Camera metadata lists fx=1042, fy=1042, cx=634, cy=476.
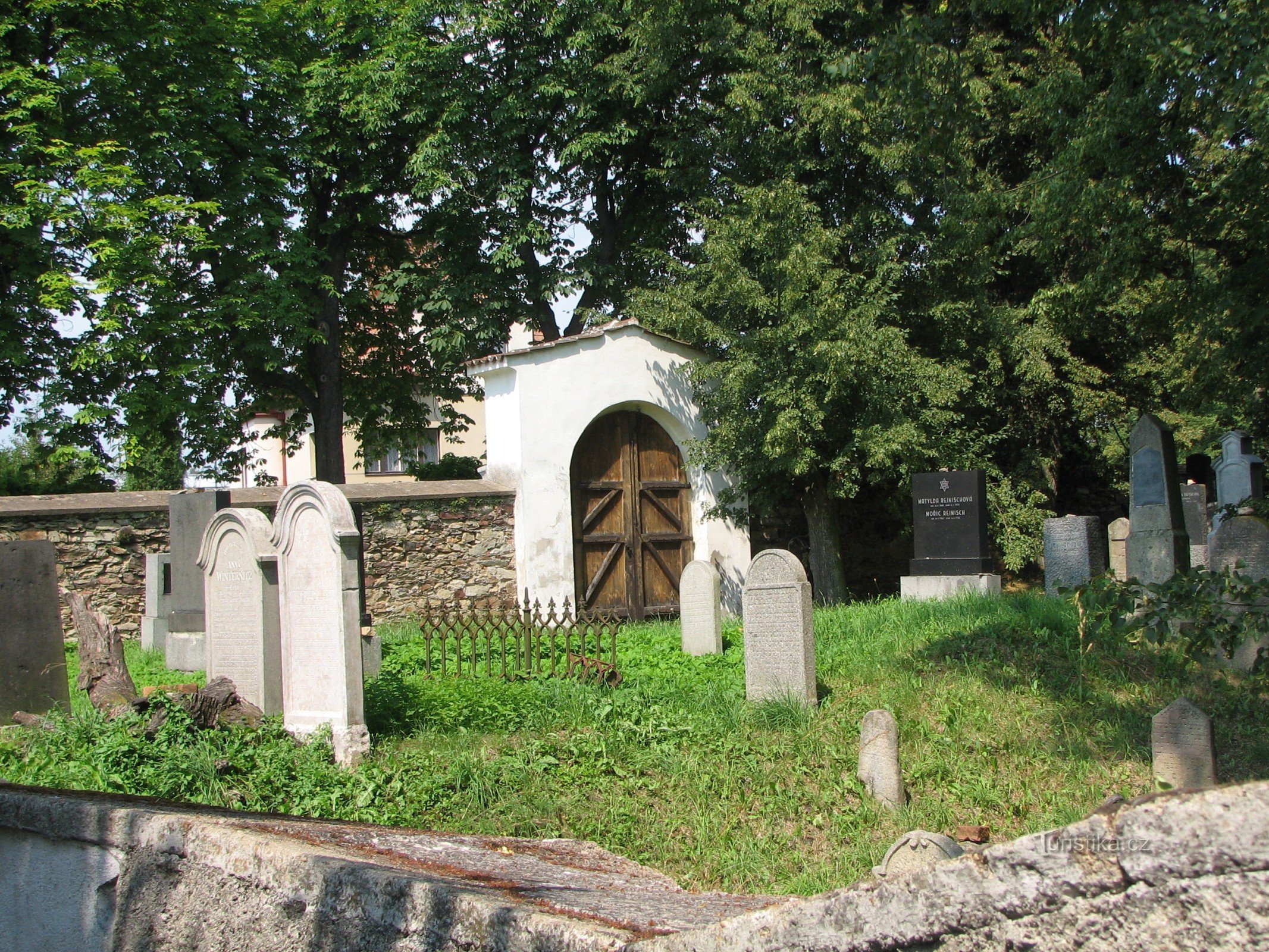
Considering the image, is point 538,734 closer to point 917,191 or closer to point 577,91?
point 917,191

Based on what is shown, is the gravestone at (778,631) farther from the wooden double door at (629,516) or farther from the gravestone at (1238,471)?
the gravestone at (1238,471)

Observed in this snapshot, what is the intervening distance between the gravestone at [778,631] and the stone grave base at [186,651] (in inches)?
217

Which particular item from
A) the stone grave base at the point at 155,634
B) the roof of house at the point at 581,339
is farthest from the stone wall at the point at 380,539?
Answer: the roof of house at the point at 581,339

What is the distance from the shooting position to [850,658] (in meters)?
9.54

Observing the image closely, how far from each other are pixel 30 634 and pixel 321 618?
2.31 meters

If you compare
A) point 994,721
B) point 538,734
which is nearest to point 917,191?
point 994,721

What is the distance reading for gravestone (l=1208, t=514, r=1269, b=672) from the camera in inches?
337

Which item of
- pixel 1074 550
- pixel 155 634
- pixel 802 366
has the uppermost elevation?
pixel 802 366

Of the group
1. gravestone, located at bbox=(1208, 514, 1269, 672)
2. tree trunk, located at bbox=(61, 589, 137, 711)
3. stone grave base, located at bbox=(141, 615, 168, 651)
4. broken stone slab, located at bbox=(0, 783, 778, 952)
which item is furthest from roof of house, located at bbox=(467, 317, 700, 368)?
broken stone slab, located at bbox=(0, 783, 778, 952)

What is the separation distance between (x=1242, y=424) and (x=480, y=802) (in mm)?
18910

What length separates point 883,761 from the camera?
6688mm

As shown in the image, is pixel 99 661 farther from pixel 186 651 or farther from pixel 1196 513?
pixel 1196 513

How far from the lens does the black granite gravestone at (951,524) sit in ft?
42.7

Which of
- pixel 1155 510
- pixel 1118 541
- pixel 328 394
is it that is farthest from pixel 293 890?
pixel 328 394
